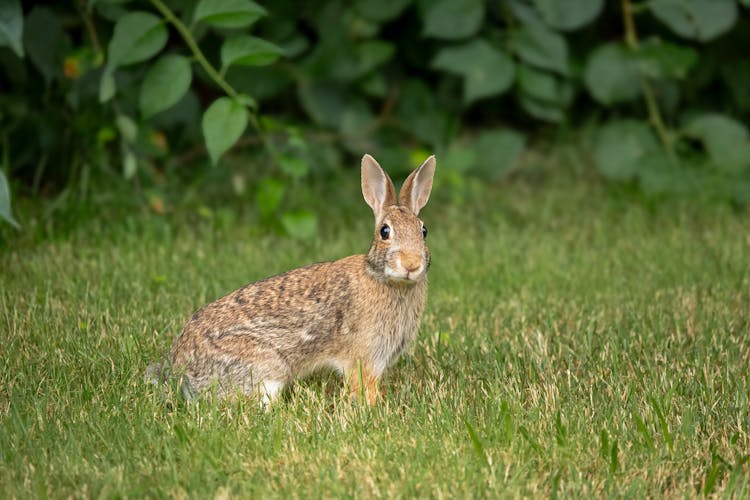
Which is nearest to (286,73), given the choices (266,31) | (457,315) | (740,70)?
(266,31)

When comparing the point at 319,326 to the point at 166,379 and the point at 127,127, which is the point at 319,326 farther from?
the point at 127,127

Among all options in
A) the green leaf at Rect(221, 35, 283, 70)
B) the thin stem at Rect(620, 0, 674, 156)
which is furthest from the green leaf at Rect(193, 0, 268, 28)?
the thin stem at Rect(620, 0, 674, 156)

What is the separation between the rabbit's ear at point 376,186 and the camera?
389 centimetres

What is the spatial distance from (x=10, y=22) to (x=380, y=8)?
8.96ft

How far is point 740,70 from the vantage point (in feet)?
24.2

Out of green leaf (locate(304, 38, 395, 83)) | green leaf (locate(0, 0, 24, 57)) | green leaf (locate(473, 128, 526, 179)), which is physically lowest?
green leaf (locate(473, 128, 526, 179))

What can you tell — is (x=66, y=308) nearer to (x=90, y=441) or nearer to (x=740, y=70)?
(x=90, y=441)

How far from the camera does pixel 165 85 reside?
506cm

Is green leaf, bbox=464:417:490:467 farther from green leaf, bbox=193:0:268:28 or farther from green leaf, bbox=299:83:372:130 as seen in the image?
green leaf, bbox=299:83:372:130

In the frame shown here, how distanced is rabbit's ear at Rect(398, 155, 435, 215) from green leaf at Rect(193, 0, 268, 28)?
50.2 inches

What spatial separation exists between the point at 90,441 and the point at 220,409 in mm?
454

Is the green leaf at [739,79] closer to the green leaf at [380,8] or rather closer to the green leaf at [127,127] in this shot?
the green leaf at [380,8]

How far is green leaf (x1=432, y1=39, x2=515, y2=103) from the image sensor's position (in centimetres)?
642

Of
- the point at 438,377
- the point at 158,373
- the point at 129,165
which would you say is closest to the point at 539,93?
the point at 129,165
